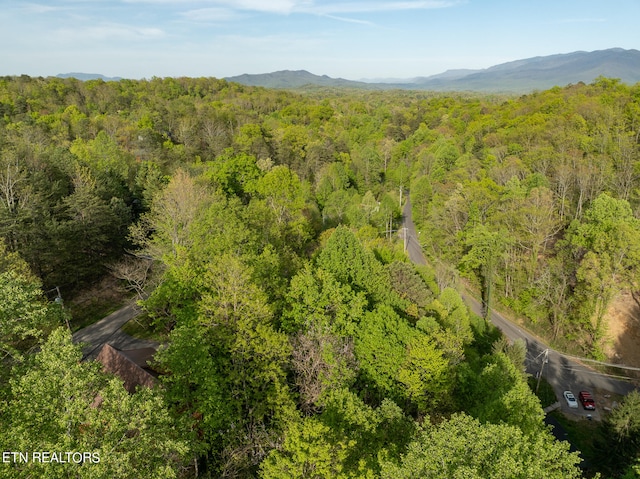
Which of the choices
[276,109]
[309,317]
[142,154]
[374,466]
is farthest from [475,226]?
[276,109]

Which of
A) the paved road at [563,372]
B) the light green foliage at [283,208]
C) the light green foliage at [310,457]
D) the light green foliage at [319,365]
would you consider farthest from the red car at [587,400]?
the light green foliage at [283,208]

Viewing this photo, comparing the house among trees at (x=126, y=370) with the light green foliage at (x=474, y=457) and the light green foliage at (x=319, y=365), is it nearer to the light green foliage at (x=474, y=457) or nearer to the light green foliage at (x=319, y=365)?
the light green foliage at (x=319, y=365)

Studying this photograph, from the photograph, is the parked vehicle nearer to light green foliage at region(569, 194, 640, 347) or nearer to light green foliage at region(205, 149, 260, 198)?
light green foliage at region(569, 194, 640, 347)

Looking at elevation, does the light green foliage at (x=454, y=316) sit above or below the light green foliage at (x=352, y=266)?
below

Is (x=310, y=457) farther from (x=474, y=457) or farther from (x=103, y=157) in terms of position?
(x=103, y=157)

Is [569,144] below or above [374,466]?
above

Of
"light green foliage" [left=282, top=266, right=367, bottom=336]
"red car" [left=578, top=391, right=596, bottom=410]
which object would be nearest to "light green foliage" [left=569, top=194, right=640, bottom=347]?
"red car" [left=578, top=391, right=596, bottom=410]

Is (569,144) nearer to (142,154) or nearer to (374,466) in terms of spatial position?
(374,466)
